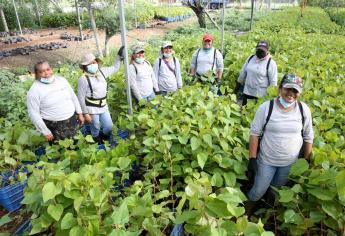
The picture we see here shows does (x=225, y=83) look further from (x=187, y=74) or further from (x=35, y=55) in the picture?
(x=35, y=55)

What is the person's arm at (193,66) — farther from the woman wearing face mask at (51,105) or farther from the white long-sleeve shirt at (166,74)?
the woman wearing face mask at (51,105)

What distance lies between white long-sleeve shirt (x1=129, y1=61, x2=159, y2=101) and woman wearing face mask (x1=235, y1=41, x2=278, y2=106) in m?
1.66

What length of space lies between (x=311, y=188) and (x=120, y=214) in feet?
5.78

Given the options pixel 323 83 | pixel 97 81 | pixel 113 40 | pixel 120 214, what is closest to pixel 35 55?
pixel 113 40

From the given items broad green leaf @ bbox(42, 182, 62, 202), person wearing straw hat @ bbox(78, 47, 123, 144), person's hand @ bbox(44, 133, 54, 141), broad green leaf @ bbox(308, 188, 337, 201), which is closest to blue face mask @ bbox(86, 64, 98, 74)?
person wearing straw hat @ bbox(78, 47, 123, 144)

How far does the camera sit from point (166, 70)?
207 inches

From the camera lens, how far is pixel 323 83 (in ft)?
15.8

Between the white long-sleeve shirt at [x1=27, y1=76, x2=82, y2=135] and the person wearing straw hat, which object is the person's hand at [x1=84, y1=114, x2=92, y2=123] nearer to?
the person wearing straw hat

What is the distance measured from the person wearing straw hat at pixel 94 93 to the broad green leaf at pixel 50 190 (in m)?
2.45

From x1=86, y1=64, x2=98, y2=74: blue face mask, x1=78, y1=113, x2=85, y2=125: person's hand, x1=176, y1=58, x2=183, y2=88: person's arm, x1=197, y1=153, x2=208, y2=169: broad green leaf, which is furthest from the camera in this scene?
x1=176, y1=58, x2=183, y2=88: person's arm

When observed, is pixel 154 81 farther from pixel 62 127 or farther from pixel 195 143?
pixel 195 143

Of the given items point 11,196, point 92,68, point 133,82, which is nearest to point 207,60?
point 133,82

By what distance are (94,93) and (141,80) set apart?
863mm

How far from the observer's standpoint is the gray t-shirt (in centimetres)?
296
